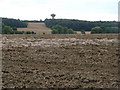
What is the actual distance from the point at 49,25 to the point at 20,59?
95.6 metres

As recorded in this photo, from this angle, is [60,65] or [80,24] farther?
[80,24]

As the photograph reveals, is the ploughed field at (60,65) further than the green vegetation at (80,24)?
No

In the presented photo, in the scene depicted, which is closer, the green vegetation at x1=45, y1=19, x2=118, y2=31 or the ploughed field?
the ploughed field

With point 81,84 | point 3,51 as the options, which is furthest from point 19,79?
point 3,51

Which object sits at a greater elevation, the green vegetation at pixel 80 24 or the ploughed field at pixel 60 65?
the green vegetation at pixel 80 24

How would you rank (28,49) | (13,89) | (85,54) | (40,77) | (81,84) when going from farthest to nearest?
(28,49)
(85,54)
(40,77)
(81,84)
(13,89)

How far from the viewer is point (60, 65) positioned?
16.0 m

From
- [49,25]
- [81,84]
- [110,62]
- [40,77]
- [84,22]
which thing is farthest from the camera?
[49,25]

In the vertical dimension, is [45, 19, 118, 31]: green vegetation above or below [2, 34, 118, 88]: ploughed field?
above

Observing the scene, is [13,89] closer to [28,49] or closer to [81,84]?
[81,84]

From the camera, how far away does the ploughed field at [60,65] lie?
1273cm

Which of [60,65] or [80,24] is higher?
[80,24]

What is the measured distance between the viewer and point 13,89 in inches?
460

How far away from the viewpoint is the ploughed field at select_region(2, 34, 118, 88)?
41.8ft
